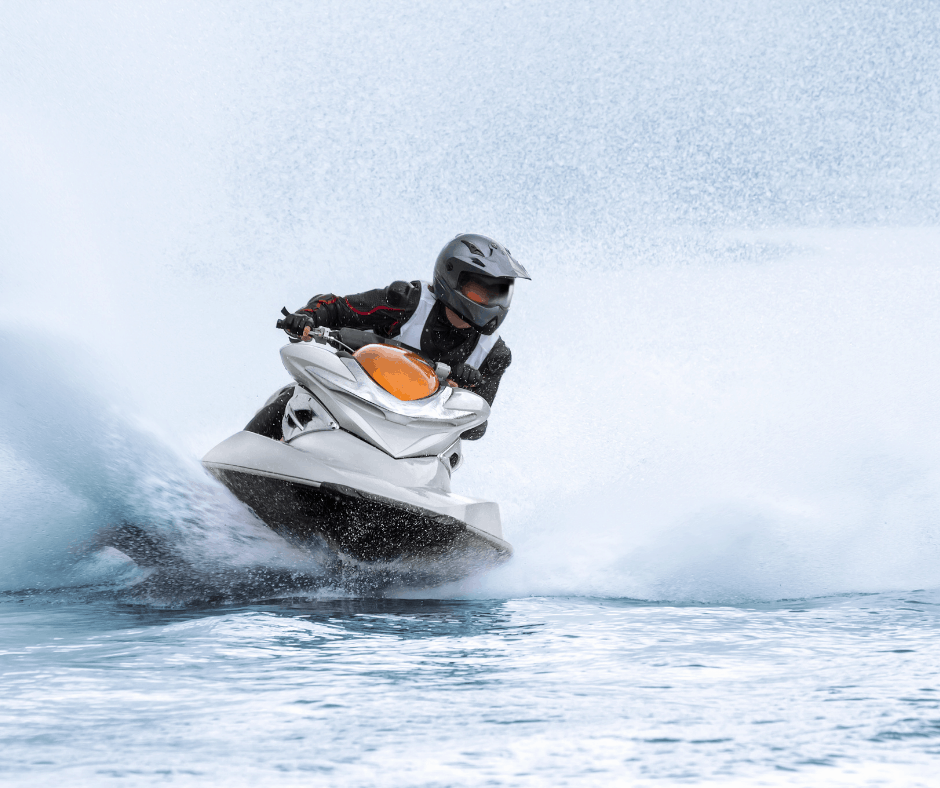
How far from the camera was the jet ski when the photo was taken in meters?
3.41

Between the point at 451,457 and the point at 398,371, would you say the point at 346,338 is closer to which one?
the point at 398,371

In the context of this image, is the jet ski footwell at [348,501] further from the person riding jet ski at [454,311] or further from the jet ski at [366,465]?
the person riding jet ski at [454,311]

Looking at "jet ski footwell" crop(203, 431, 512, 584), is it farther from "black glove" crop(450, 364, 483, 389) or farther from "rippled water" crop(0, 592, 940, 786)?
"black glove" crop(450, 364, 483, 389)

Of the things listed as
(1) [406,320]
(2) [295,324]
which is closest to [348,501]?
(2) [295,324]

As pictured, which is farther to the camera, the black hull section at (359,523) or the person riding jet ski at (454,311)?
the person riding jet ski at (454,311)

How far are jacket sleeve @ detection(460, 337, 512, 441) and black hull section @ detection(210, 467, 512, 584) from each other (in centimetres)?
71

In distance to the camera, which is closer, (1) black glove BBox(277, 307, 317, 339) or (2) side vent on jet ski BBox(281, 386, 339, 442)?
(2) side vent on jet ski BBox(281, 386, 339, 442)

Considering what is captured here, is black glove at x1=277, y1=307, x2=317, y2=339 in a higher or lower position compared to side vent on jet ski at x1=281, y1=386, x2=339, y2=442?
higher

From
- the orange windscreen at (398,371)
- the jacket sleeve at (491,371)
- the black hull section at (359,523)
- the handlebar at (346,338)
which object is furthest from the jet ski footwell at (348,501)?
→ the jacket sleeve at (491,371)

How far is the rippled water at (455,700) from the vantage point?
1.60 meters

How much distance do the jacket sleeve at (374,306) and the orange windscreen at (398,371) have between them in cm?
53

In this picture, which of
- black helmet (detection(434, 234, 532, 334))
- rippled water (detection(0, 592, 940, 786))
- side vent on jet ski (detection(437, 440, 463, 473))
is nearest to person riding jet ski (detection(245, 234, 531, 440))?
black helmet (detection(434, 234, 532, 334))

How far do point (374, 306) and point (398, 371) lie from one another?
737 millimetres

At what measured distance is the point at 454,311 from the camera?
4289 millimetres
